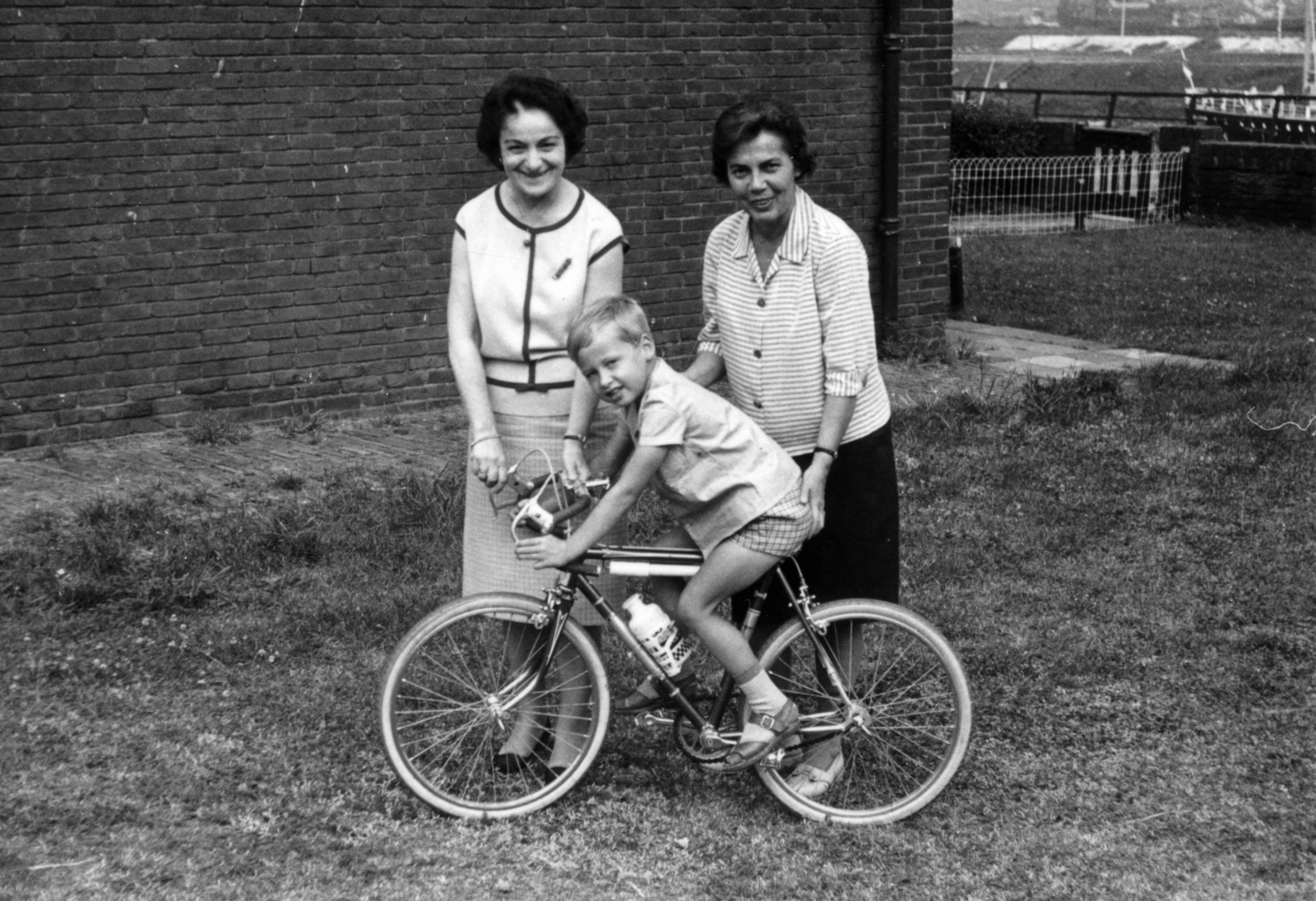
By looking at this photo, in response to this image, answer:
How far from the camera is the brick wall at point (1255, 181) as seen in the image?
1950 cm

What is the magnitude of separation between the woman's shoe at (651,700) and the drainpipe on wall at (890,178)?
709 centimetres

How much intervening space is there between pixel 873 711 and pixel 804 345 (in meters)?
1.00

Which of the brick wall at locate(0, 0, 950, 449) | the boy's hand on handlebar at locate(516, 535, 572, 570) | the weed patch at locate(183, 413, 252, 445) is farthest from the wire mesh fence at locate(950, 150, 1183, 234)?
the boy's hand on handlebar at locate(516, 535, 572, 570)

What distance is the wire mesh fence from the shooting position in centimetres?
2025

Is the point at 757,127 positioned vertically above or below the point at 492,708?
above

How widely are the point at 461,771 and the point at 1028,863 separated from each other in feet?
4.96

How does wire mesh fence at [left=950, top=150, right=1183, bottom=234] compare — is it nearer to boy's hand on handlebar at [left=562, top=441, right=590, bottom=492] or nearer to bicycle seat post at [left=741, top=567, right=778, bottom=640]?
bicycle seat post at [left=741, top=567, right=778, bottom=640]

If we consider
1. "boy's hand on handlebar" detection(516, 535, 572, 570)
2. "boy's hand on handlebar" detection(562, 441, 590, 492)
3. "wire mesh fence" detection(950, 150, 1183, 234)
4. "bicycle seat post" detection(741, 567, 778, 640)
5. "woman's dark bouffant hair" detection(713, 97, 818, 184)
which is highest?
"woman's dark bouffant hair" detection(713, 97, 818, 184)

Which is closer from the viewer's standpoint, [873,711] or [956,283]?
[873,711]

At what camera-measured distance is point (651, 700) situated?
14.7ft

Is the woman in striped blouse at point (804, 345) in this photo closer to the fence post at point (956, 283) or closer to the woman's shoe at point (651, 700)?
the woman's shoe at point (651, 700)

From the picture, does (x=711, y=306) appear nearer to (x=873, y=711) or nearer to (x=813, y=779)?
(x=873, y=711)

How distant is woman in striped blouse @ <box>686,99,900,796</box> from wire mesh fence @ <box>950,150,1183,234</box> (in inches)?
628

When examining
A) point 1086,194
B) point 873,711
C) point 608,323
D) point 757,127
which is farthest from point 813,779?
point 1086,194
